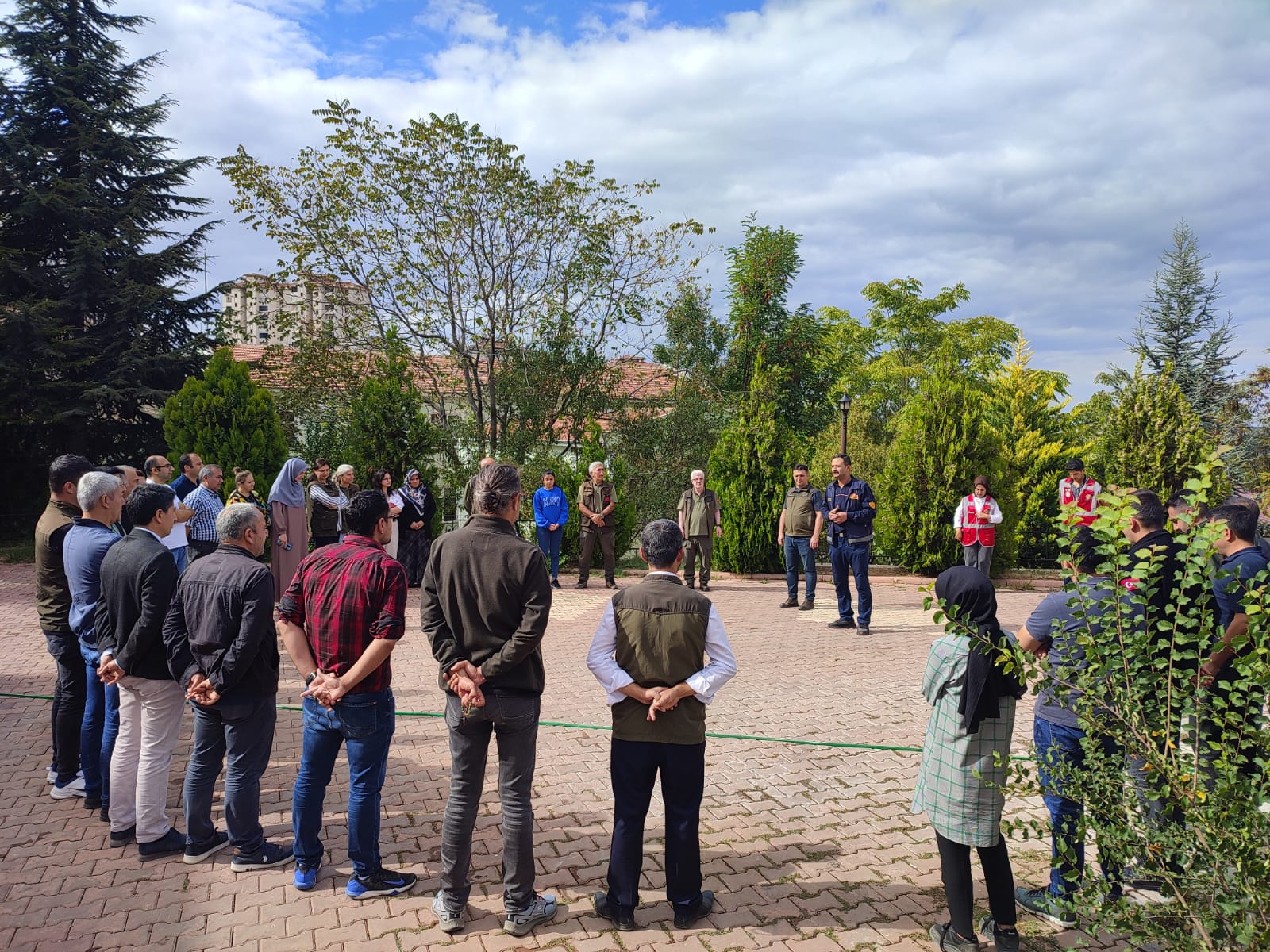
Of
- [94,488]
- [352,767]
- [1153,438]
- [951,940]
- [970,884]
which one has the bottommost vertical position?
[951,940]

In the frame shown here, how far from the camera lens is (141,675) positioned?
426cm

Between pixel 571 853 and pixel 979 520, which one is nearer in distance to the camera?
pixel 571 853

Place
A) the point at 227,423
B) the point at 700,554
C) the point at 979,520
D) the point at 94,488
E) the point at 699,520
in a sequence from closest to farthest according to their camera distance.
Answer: the point at 94,488 → the point at 979,520 → the point at 699,520 → the point at 700,554 → the point at 227,423

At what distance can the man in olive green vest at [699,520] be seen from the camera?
487 inches

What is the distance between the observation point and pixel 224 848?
14.2 feet

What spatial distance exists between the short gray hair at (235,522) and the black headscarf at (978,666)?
3279mm

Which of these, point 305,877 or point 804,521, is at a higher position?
point 804,521

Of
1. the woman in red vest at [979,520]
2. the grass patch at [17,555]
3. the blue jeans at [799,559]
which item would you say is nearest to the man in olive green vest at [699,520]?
the blue jeans at [799,559]

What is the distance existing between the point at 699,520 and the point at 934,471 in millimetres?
5293

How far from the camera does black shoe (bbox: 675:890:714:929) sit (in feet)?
11.9

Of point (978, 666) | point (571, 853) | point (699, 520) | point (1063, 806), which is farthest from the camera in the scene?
point (699, 520)

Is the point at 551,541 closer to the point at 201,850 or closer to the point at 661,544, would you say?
the point at 201,850

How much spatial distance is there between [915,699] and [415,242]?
1447 cm

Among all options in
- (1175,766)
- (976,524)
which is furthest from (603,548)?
(1175,766)
